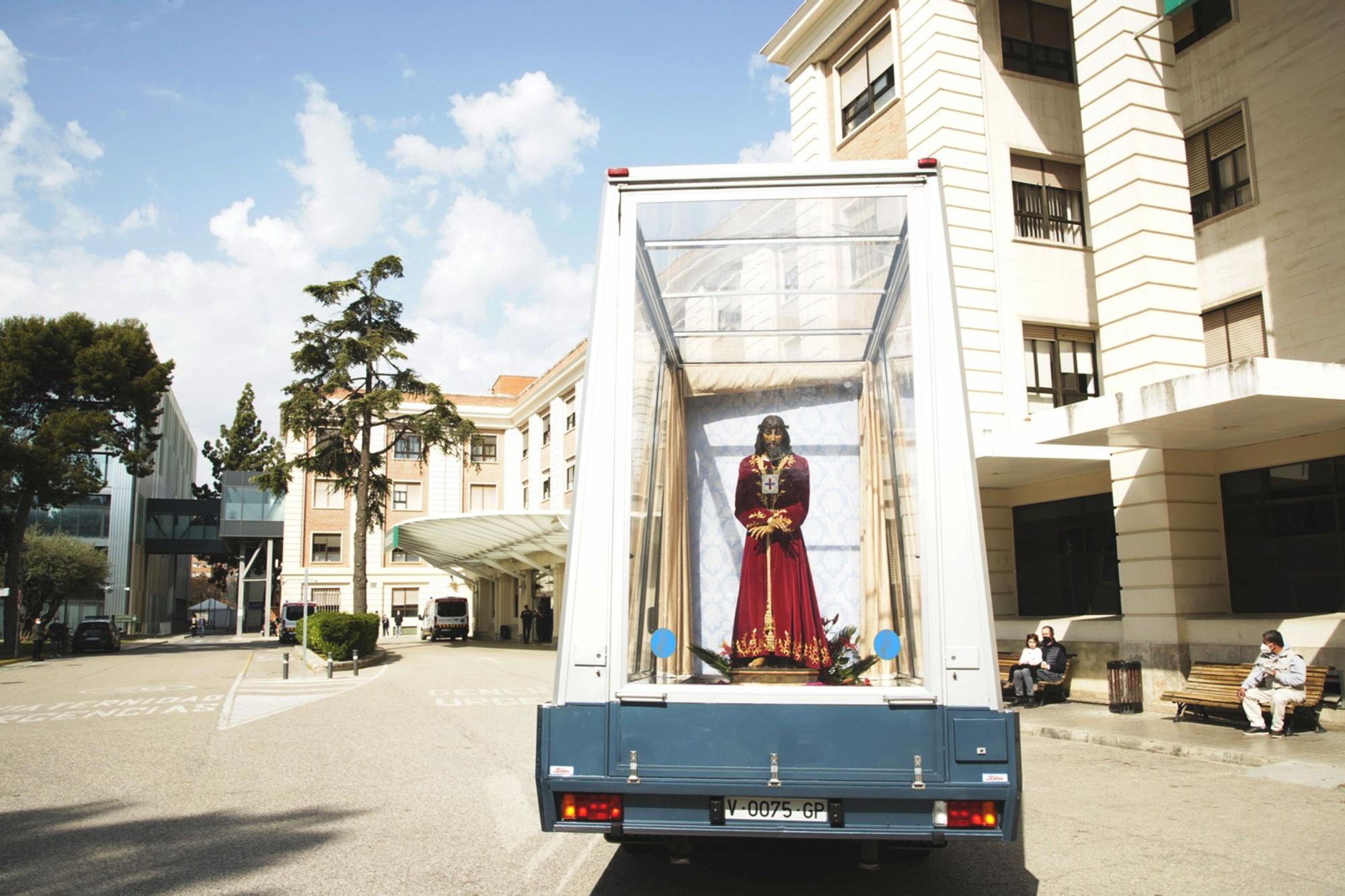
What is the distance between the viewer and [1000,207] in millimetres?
17328

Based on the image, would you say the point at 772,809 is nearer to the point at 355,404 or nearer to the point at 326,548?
the point at 355,404

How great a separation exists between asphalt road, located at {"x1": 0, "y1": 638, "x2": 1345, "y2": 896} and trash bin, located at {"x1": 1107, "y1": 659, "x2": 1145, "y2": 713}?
2.29 metres

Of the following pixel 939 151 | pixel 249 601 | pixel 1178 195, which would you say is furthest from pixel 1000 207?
pixel 249 601

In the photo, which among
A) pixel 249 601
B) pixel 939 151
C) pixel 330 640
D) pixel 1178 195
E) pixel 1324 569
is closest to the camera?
pixel 1324 569

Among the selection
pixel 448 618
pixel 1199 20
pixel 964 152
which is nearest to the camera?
pixel 1199 20

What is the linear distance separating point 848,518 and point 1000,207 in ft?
41.2

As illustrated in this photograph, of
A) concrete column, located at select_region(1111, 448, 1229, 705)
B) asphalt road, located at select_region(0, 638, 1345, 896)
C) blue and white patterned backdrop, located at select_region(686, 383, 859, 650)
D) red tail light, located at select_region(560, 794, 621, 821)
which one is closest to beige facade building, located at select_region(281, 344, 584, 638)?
concrete column, located at select_region(1111, 448, 1229, 705)

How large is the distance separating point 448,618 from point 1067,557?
108 ft

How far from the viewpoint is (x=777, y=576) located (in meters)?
6.28

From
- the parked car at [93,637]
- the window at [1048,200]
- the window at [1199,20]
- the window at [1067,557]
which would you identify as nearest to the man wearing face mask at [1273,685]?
the window at [1067,557]

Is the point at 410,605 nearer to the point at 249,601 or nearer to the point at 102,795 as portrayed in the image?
the point at 249,601

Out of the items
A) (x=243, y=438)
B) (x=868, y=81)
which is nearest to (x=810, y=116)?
(x=868, y=81)

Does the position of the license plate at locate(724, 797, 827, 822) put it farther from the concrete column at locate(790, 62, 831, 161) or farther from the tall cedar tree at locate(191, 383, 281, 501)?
the tall cedar tree at locate(191, 383, 281, 501)

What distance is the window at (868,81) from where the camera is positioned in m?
19.0
